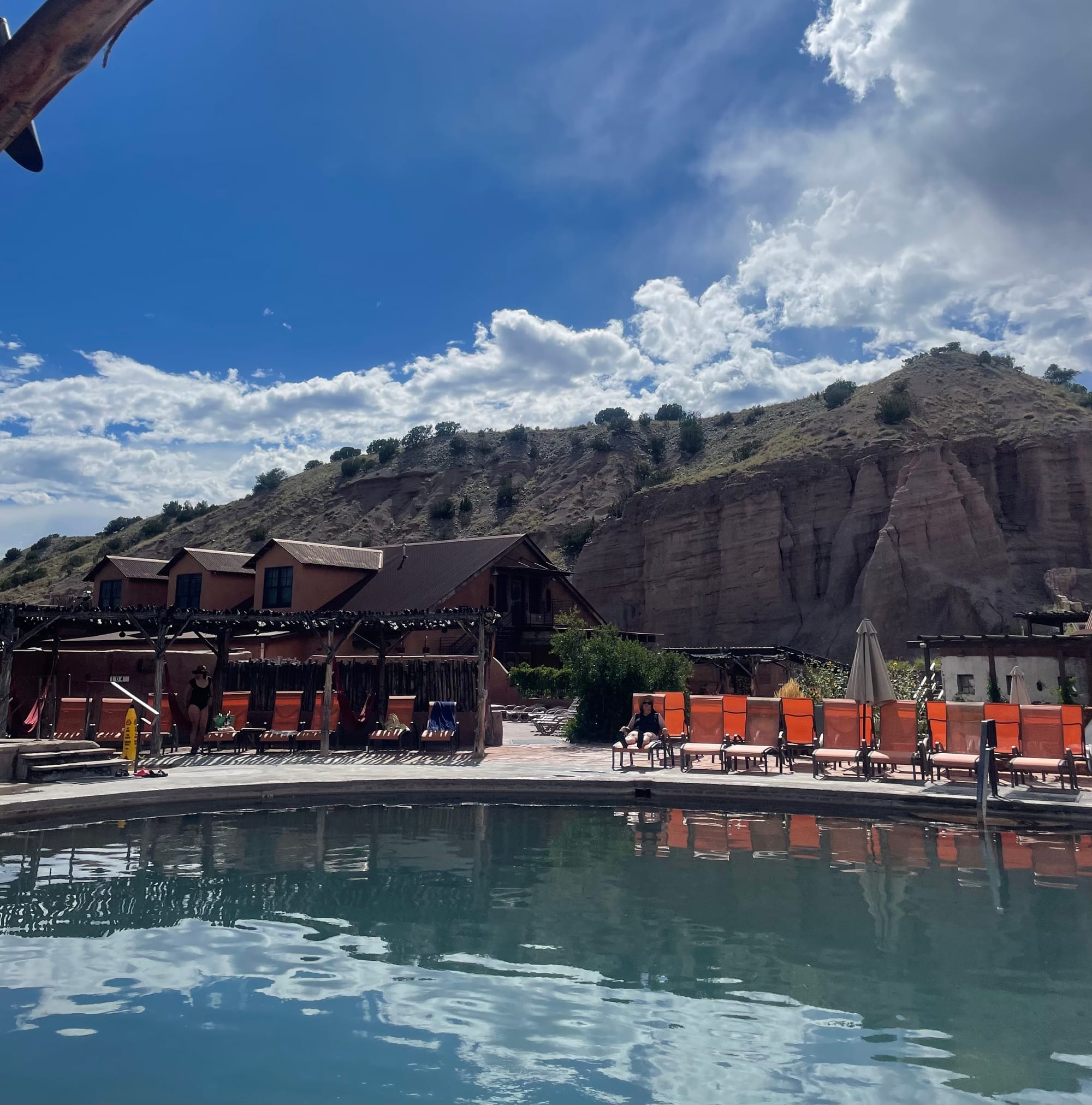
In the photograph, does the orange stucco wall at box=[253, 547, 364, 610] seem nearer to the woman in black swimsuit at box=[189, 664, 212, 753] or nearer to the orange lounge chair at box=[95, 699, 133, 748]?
the woman in black swimsuit at box=[189, 664, 212, 753]

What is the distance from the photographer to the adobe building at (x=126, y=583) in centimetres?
3070

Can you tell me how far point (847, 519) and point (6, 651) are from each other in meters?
37.2

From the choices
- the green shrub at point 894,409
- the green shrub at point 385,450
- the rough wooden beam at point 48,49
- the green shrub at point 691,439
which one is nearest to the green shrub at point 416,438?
the green shrub at point 385,450

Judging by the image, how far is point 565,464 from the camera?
7050 cm

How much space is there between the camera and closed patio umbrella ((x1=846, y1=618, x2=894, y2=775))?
527 inches

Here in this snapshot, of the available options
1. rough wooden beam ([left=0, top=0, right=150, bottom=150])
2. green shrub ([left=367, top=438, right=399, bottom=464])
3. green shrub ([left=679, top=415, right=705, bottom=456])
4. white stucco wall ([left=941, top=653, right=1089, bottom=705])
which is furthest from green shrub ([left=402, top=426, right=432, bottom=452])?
rough wooden beam ([left=0, top=0, right=150, bottom=150])

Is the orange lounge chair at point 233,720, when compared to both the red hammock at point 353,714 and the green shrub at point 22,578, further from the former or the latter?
the green shrub at point 22,578

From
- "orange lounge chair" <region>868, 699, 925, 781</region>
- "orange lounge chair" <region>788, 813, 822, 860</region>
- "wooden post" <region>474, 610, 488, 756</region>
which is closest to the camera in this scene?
"orange lounge chair" <region>788, 813, 822, 860</region>

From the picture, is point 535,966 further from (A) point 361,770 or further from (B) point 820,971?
(A) point 361,770

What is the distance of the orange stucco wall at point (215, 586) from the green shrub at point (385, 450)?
1956 inches

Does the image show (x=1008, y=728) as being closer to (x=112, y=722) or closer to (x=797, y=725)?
(x=797, y=725)

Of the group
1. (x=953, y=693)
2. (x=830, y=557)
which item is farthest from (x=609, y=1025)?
(x=830, y=557)

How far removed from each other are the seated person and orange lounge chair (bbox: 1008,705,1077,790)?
5192mm

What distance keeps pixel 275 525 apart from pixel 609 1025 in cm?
7215
